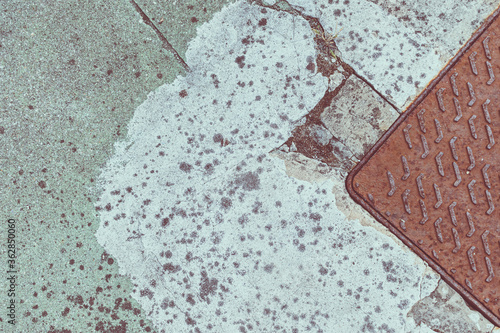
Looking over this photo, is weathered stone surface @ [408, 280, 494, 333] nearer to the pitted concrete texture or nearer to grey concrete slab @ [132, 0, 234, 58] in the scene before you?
the pitted concrete texture

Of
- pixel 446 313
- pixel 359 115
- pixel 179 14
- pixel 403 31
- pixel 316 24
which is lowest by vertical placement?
pixel 446 313

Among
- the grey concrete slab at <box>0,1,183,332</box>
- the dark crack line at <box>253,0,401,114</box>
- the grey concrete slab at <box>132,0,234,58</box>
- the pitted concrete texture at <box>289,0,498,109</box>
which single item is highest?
the pitted concrete texture at <box>289,0,498,109</box>

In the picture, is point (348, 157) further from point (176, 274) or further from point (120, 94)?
point (120, 94)

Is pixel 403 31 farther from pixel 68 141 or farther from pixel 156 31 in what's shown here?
pixel 68 141

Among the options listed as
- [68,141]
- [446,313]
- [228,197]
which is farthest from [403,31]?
[68,141]

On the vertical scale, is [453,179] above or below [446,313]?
above

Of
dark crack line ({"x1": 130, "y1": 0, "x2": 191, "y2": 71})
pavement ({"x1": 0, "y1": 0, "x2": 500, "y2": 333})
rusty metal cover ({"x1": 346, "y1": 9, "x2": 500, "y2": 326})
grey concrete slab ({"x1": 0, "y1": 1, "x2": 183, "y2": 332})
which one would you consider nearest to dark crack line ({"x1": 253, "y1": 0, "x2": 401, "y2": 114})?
pavement ({"x1": 0, "y1": 0, "x2": 500, "y2": 333})
